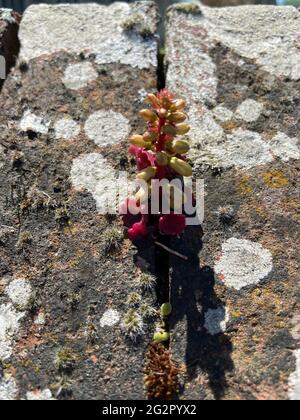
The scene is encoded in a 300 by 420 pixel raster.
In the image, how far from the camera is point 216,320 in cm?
254

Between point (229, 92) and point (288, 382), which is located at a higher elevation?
point (229, 92)

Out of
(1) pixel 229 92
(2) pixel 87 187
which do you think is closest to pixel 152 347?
(2) pixel 87 187

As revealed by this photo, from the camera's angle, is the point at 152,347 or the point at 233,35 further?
the point at 233,35

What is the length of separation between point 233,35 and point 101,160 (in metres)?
1.08

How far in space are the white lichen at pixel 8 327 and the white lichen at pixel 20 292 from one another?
0.03 meters

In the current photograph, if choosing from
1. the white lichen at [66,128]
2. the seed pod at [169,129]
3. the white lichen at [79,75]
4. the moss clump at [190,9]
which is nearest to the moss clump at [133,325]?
the seed pod at [169,129]

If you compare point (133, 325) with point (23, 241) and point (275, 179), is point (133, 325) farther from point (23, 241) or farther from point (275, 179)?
point (275, 179)

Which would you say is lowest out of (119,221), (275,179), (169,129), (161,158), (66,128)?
(119,221)

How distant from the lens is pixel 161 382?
7.82 ft

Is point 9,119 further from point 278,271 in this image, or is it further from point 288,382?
point 288,382

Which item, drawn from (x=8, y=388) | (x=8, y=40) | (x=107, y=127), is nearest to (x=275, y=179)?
(x=107, y=127)

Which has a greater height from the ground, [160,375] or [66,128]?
[66,128]

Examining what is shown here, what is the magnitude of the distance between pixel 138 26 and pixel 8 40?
2.42ft

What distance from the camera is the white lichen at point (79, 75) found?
324 cm
